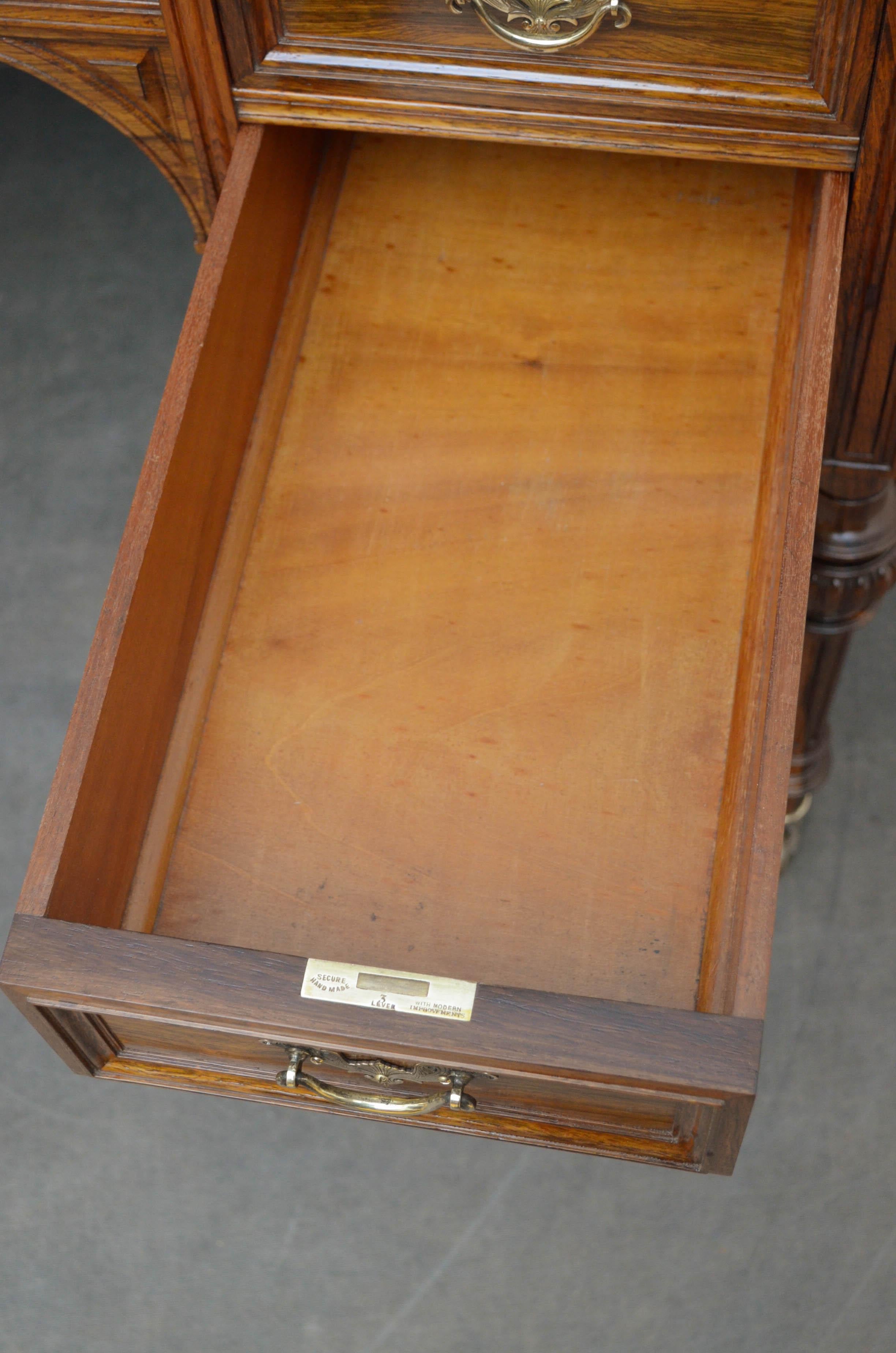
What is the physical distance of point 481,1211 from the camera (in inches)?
50.9

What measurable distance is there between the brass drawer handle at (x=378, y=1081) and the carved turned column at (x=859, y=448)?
1.70 ft

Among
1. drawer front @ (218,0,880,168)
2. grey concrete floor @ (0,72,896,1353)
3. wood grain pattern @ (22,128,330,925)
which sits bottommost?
grey concrete floor @ (0,72,896,1353)

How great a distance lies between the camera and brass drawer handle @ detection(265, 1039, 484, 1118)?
0.71 meters

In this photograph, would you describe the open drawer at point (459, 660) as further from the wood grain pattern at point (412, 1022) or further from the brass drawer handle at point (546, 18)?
the brass drawer handle at point (546, 18)

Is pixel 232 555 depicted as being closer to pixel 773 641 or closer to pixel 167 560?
pixel 167 560

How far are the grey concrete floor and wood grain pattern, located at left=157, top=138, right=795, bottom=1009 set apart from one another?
630 mm

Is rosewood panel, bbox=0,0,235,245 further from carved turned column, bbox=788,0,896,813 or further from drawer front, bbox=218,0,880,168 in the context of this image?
carved turned column, bbox=788,0,896,813

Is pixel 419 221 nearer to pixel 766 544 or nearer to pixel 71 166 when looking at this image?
pixel 766 544

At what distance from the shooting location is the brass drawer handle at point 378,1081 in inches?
28.1

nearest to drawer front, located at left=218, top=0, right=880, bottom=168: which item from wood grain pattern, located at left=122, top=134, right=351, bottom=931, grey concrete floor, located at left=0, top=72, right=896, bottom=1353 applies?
wood grain pattern, located at left=122, top=134, right=351, bottom=931

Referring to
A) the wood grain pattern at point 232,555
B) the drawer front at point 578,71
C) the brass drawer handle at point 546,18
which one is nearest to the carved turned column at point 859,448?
the drawer front at point 578,71

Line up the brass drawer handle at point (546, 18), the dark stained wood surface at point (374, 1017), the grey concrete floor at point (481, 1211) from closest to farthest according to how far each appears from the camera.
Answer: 1. the dark stained wood surface at point (374, 1017)
2. the brass drawer handle at point (546, 18)
3. the grey concrete floor at point (481, 1211)

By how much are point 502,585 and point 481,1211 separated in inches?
27.7

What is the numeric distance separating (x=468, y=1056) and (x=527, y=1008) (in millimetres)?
36
